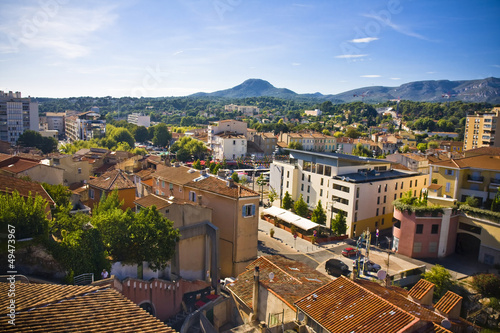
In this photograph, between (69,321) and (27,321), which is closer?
(27,321)

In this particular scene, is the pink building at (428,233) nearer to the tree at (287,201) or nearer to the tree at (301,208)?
the tree at (301,208)

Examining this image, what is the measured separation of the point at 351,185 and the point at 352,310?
24.0 metres

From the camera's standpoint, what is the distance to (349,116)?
184375 mm

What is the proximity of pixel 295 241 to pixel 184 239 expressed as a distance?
15.4m

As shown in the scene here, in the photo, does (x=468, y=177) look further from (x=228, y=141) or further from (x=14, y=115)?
(x=14, y=115)

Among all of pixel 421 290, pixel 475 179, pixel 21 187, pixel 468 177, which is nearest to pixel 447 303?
pixel 421 290

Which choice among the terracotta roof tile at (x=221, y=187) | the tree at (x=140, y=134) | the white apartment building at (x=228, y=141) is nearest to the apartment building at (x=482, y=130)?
the white apartment building at (x=228, y=141)

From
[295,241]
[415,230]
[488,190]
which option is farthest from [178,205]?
[488,190]

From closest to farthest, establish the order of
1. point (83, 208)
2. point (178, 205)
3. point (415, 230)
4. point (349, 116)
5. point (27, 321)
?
point (27, 321) → point (178, 205) → point (83, 208) → point (415, 230) → point (349, 116)

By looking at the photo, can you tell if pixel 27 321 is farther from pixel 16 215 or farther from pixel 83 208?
pixel 83 208

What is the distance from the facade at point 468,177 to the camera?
1296 inches

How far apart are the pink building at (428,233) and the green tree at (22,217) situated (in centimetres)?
2712

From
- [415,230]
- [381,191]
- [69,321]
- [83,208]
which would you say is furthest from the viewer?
[381,191]

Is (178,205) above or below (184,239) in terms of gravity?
above
